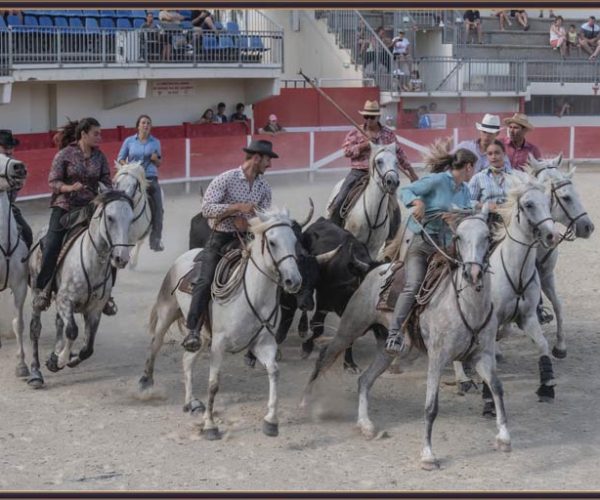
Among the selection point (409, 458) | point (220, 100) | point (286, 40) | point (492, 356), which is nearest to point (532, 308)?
point (492, 356)

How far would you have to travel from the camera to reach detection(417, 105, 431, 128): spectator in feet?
96.6

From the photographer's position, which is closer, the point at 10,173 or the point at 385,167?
the point at 10,173

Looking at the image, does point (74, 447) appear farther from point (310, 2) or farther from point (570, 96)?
point (570, 96)

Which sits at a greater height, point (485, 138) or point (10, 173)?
point (485, 138)

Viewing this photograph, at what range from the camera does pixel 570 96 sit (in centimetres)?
3216

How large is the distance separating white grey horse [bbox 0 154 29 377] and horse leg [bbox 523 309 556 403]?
13.0 ft

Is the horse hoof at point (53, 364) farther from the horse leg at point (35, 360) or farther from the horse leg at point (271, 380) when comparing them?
the horse leg at point (271, 380)

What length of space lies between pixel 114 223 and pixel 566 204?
11.9 ft

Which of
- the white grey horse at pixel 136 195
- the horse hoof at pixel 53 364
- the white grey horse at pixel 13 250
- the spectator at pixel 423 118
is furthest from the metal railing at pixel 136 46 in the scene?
the horse hoof at pixel 53 364

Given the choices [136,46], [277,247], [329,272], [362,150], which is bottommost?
[329,272]

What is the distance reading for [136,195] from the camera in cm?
1257

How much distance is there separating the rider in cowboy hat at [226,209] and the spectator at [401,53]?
22727mm

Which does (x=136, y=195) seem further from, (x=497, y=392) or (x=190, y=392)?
(x=497, y=392)

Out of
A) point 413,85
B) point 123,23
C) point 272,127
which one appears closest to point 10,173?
point 123,23
